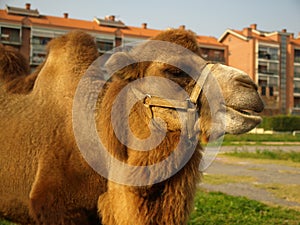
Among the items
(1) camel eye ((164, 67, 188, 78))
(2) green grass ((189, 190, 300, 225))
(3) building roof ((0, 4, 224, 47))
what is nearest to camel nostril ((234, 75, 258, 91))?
(1) camel eye ((164, 67, 188, 78))

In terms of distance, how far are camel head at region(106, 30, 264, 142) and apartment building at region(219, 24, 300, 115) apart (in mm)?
51258

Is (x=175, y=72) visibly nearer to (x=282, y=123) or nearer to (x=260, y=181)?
(x=260, y=181)

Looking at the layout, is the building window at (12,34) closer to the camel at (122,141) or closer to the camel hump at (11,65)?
the camel hump at (11,65)

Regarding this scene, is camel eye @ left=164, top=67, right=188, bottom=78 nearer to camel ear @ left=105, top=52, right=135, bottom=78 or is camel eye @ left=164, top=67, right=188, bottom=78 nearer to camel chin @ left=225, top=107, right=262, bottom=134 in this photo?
camel ear @ left=105, top=52, right=135, bottom=78

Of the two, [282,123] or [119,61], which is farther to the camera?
[282,123]

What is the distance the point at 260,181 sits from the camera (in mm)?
10297

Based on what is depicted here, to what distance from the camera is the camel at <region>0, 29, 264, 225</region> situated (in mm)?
2609

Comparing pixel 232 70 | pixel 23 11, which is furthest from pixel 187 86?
pixel 23 11

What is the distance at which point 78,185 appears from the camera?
9.37 ft

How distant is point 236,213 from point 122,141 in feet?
14.0

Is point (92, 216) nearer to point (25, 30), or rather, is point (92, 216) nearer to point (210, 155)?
point (210, 155)

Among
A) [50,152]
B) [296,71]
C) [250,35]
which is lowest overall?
[50,152]

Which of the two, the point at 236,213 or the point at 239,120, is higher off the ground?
the point at 239,120

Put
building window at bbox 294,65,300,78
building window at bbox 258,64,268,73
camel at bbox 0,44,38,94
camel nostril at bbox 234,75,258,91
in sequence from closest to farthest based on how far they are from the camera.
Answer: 1. camel nostril at bbox 234,75,258,91
2. camel at bbox 0,44,38,94
3. building window at bbox 258,64,268,73
4. building window at bbox 294,65,300,78
